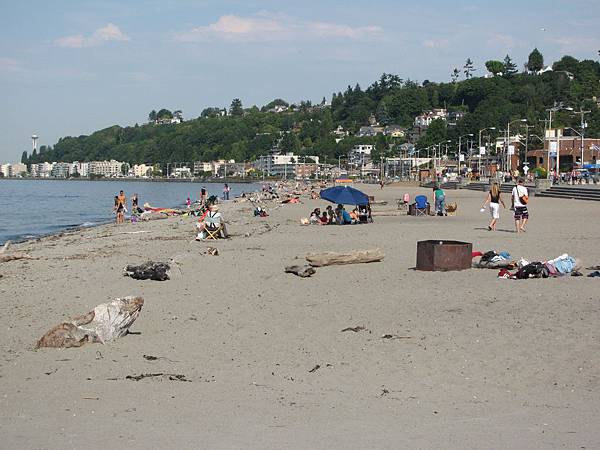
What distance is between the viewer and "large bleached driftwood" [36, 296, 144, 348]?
806 cm

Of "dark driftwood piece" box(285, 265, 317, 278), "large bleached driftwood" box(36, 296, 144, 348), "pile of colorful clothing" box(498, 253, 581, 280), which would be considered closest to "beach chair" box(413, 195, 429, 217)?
"dark driftwood piece" box(285, 265, 317, 278)

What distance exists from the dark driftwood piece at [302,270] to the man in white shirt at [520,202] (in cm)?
820

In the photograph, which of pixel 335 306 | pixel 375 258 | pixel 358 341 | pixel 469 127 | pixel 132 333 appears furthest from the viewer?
pixel 469 127

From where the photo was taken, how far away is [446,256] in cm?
1269

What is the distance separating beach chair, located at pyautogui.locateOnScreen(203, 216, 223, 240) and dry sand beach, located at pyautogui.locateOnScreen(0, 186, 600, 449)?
7.01 m

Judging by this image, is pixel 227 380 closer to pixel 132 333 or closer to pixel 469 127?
pixel 132 333

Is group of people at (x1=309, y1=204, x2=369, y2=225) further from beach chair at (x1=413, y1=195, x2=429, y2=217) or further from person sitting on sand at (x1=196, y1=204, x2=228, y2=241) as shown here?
person sitting on sand at (x1=196, y1=204, x2=228, y2=241)

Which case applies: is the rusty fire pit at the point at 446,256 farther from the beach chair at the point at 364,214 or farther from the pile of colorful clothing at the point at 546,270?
the beach chair at the point at 364,214

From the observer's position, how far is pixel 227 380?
271 inches

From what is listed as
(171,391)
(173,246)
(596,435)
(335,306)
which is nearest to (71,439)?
(171,391)

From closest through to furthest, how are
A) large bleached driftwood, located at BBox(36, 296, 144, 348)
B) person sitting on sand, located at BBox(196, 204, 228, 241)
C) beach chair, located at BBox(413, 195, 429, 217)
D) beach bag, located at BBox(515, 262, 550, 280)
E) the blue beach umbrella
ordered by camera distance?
large bleached driftwood, located at BBox(36, 296, 144, 348), beach bag, located at BBox(515, 262, 550, 280), person sitting on sand, located at BBox(196, 204, 228, 241), the blue beach umbrella, beach chair, located at BBox(413, 195, 429, 217)

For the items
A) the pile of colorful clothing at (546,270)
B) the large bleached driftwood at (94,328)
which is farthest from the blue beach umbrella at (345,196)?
the large bleached driftwood at (94,328)

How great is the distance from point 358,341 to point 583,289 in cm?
380

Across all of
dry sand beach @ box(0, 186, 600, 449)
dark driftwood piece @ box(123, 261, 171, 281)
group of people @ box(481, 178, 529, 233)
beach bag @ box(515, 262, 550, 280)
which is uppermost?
group of people @ box(481, 178, 529, 233)
